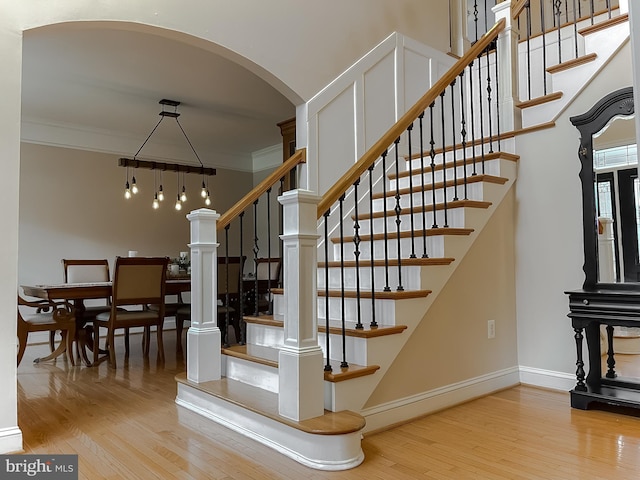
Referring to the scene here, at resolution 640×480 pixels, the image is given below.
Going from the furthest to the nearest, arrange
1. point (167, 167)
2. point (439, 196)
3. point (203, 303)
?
point (167, 167) < point (439, 196) < point (203, 303)

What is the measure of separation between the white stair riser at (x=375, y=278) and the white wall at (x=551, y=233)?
1125 mm

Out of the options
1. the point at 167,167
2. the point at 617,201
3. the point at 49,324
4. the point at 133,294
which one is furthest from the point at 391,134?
the point at 167,167

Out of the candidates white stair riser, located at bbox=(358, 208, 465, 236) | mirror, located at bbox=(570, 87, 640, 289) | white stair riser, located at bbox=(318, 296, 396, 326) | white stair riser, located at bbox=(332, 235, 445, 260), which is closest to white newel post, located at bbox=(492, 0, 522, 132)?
mirror, located at bbox=(570, 87, 640, 289)

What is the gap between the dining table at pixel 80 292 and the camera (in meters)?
4.21

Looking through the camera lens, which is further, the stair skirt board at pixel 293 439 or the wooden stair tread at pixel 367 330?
the wooden stair tread at pixel 367 330

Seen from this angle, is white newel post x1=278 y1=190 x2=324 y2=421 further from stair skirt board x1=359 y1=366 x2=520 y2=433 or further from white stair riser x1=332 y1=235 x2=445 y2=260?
white stair riser x1=332 y1=235 x2=445 y2=260

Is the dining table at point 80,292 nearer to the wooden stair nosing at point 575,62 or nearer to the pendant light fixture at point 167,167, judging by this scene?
the pendant light fixture at point 167,167

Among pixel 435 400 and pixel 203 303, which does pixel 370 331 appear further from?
pixel 203 303

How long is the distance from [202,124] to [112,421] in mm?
4438

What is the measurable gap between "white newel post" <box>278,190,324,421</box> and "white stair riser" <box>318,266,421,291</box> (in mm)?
597

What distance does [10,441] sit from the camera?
7.80 feet

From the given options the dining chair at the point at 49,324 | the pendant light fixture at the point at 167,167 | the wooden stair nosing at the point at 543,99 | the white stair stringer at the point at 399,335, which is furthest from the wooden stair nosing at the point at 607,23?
the dining chair at the point at 49,324

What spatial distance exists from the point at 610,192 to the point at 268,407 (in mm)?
2376

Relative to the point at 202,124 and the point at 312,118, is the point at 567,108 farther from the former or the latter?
the point at 202,124
